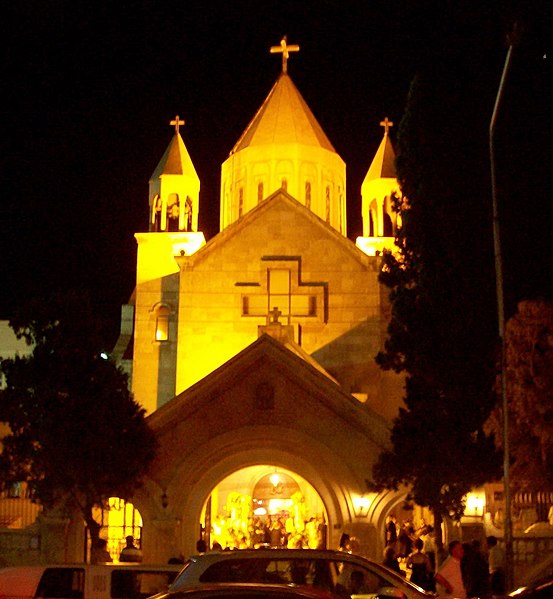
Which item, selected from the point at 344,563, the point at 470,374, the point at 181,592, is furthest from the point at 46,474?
the point at 181,592

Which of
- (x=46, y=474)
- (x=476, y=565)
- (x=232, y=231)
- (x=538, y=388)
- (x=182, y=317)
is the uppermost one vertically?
(x=232, y=231)

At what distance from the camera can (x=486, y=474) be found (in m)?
21.9

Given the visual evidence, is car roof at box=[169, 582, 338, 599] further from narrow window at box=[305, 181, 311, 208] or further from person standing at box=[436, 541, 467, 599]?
narrow window at box=[305, 181, 311, 208]

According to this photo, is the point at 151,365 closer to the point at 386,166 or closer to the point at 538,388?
the point at 386,166

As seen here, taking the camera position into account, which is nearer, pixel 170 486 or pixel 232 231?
pixel 170 486

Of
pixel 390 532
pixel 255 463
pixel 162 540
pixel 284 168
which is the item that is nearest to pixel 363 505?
pixel 255 463

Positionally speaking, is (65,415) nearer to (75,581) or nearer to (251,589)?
(75,581)

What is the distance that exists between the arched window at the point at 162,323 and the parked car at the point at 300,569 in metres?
21.7

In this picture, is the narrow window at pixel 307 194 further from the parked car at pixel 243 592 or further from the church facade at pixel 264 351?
the parked car at pixel 243 592

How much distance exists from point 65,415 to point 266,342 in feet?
18.2

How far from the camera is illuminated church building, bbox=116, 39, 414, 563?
2534 centimetres

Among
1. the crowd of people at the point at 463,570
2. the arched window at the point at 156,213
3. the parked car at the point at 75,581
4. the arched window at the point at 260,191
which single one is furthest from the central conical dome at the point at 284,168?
the parked car at the point at 75,581

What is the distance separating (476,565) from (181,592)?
9873 millimetres

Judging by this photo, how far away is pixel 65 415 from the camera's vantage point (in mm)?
22703
